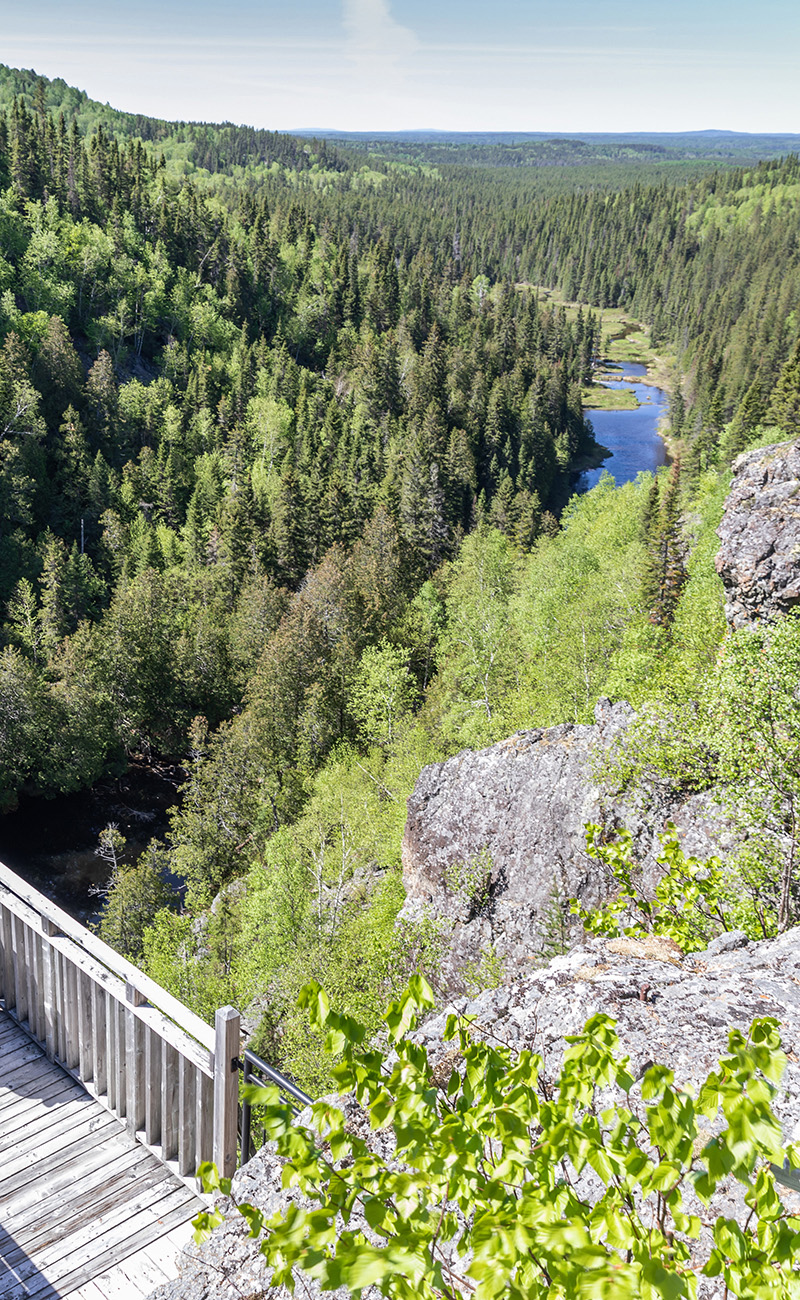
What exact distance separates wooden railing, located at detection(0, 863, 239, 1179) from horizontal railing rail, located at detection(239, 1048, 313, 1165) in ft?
0.24

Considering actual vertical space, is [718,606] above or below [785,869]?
below

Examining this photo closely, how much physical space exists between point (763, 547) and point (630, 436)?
4244 inches

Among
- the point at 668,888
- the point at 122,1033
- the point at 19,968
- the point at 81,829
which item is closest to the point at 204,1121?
the point at 122,1033

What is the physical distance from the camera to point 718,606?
113ft

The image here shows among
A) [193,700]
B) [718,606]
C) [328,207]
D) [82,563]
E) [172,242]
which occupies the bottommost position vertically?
[193,700]

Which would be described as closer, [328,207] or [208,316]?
[208,316]

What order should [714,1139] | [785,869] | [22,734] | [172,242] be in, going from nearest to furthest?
[714,1139], [785,869], [22,734], [172,242]

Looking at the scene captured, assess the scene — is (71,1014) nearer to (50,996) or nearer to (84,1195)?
(50,996)

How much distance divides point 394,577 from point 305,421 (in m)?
40.4

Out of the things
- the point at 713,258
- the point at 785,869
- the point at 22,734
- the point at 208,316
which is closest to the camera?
the point at 785,869

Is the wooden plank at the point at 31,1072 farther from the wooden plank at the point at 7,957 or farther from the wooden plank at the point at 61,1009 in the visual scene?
the wooden plank at the point at 7,957

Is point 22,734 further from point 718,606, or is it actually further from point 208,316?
point 208,316

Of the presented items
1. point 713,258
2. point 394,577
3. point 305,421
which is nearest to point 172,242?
point 305,421

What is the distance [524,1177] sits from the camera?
2672 mm
